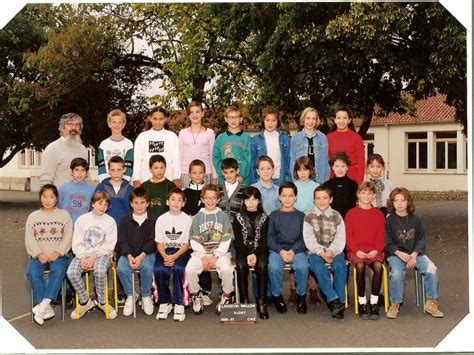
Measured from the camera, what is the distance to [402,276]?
5.88 m

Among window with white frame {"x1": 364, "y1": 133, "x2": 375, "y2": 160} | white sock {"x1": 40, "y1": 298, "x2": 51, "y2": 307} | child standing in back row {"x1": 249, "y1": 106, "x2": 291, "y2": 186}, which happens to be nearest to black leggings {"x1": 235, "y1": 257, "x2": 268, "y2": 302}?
child standing in back row {"x1": 249, "y1": 106, "x2": 291, "y2": 186}

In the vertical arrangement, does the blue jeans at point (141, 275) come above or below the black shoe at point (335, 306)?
above

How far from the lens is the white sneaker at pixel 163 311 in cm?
592

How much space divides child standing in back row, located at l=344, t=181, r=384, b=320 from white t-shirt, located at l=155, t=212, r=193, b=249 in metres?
1.55

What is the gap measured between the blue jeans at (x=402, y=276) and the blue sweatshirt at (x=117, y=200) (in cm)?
264

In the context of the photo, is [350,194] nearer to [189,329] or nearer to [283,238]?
[283,238]

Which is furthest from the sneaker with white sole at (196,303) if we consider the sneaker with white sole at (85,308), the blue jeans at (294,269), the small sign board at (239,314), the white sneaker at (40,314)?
the white sneaker at (40,314)

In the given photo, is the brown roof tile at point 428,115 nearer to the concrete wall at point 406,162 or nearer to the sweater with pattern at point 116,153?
the concrete wall at point 406,162

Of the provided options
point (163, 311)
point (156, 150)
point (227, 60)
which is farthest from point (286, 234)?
point (227, 60)

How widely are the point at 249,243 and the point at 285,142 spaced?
4.59 ft

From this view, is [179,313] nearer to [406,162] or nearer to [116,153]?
[116,153]

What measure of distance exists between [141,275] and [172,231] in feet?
1.67

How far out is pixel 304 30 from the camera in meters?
11.2

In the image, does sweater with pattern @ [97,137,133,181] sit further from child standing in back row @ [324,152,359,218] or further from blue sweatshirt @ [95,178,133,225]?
child standing in back row @ [324,152,359,218]
